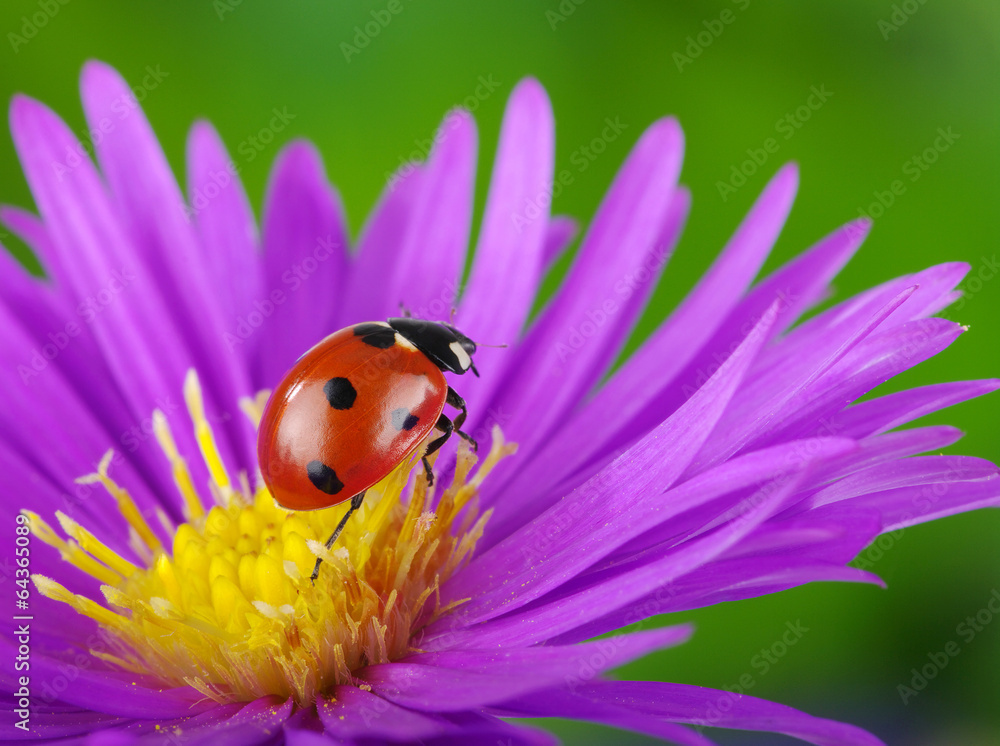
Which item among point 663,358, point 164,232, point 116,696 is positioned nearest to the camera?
point 116,696

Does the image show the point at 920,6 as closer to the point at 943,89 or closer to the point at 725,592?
the point at 943,89

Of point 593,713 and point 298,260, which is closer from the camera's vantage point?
point 593,713

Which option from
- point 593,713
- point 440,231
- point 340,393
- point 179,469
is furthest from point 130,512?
point 593,713

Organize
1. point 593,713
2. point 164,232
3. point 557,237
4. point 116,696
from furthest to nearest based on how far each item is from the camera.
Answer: point 557,237
point 164,232
point 116,696
point 593,713

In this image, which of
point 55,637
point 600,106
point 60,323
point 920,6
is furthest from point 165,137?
point 920,6

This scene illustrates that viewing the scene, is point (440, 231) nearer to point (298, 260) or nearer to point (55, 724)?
point (298, 260)

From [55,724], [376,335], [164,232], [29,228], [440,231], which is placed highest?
[440,231]

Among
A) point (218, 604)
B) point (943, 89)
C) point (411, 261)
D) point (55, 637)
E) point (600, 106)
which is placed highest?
point (943, 89)
